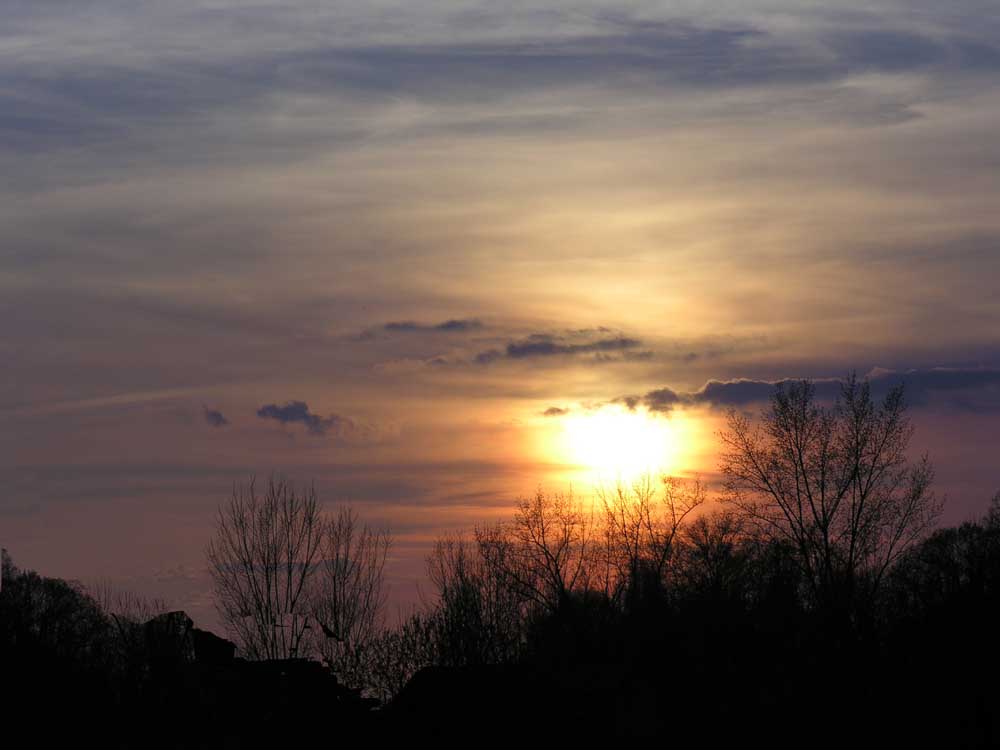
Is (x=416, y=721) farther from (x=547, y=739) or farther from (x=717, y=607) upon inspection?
(x=717, y=607)

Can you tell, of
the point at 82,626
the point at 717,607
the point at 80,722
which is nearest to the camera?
the point at 80,722

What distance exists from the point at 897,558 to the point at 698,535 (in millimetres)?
14931

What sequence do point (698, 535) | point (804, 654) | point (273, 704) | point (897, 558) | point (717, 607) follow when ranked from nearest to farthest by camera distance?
point (273, 704) → point (804, 654) → point (717, 607) → point (897, 558) → point (698, 535)

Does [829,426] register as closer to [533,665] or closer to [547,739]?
[533,665]

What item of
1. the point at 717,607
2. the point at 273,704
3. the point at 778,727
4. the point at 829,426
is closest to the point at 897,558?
the point at 829,426

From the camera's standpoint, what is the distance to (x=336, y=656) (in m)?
50.4

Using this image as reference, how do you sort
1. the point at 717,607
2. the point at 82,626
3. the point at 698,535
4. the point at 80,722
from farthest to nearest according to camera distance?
the point at 698,535 → the point at 82,626 → the point at 717,607 → the point at 80,722

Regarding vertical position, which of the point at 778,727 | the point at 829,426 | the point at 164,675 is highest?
the point at 829,426

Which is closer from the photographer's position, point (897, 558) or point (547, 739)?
point (547, 739)

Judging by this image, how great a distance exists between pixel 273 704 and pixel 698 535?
43046 mm

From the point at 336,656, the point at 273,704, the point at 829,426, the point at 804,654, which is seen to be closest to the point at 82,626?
the point at 336,656

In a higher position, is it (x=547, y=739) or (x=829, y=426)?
(x=829, y=426)

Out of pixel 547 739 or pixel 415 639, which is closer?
pixel 547 739

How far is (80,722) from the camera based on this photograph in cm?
3834
